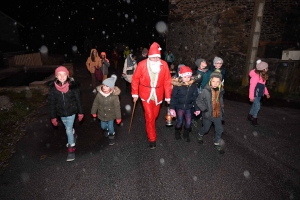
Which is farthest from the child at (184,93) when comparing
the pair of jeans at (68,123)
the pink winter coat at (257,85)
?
the pair of jeans at (68,123)

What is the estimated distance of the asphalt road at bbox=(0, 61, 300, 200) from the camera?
3.65 meters

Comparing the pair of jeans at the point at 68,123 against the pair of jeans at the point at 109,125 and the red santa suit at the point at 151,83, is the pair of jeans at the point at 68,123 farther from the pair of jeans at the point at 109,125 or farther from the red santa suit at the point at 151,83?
the red santa suit at the point at 151,83

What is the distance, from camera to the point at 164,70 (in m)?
4.89

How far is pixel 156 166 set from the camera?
4.34 metres

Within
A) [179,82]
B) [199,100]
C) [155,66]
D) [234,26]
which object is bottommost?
[199,100]

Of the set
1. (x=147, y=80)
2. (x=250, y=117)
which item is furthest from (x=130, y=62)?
(x=250, y=117)

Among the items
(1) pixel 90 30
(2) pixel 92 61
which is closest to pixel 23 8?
(1) pixel 90 30

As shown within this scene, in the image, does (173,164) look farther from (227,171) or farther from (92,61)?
(92,61)

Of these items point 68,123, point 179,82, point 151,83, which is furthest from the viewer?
point 151,83

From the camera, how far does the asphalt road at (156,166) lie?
3.65 m

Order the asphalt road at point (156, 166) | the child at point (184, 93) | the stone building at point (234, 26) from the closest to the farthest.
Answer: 1. the asphalt road at point (156, 166)
2. the child at point (184, 93)
3. the stone building at point (234, 26)

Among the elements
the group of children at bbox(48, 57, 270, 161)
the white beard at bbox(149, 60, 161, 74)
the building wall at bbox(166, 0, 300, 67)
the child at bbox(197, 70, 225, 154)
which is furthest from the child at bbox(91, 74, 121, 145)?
the building wall at bbox(166, 0, 300, 67)

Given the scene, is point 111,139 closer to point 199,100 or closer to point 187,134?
point 187,134

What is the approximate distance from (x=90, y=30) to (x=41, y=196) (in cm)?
3565
